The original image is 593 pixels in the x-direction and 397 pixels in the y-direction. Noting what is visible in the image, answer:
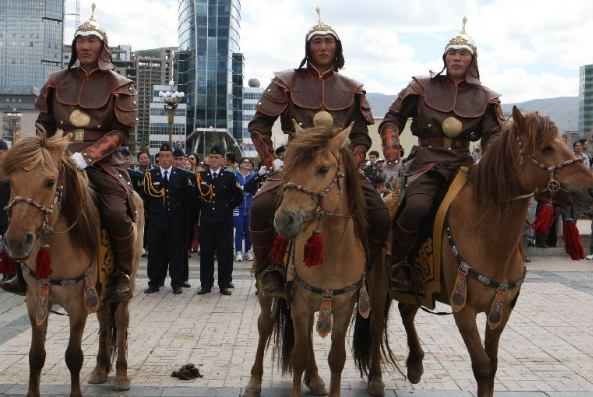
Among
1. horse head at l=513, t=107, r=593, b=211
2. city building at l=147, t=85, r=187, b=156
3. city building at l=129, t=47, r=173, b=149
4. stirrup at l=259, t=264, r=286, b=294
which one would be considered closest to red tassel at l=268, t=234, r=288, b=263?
stirrup at l=259, t=264, r=286, b=294

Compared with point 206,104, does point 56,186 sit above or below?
below

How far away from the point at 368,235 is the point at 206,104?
343 feet

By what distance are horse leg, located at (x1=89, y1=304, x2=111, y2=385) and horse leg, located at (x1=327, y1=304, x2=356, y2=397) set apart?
2.35 meters

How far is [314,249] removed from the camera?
486 centimetres

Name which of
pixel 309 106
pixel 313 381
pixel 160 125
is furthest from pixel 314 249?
pixel 160 125

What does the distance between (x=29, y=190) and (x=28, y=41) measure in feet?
375

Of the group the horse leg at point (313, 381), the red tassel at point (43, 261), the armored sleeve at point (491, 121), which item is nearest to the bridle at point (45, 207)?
the red tassel at point (43, 261)

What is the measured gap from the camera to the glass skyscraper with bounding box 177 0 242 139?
108 metres

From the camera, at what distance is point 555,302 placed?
422 inches

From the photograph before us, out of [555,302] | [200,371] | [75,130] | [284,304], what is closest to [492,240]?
[284,304]

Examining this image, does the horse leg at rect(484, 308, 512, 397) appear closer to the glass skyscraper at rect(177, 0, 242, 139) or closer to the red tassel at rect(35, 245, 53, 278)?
the red tassel at rect(35, 245, 53, 278)

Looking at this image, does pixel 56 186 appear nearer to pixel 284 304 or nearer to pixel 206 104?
pixel 284 304

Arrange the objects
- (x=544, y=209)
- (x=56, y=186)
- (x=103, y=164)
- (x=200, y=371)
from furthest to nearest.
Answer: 1. (x=200, y=371)
2. (x=103, y=164)
3. (x=544, y=209)
4. (x=56, y=186)

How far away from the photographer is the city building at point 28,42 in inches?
4227
